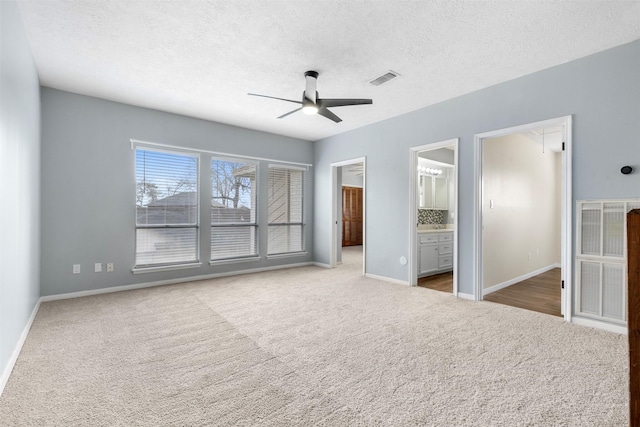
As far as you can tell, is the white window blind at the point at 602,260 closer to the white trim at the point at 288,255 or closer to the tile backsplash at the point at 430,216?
the tile backsplash at the point at 430,216

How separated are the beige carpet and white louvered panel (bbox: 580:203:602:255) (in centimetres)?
78

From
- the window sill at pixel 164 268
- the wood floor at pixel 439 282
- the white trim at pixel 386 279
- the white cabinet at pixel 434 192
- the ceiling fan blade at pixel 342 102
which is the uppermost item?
the ceiling fan blade at pixel 342 102

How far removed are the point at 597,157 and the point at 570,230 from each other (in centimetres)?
76

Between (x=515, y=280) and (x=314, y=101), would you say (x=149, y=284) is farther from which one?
(x=515, y=280)

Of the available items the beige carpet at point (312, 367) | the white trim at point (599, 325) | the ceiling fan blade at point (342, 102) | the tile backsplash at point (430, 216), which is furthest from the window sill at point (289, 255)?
the white trim at point (599, 325)

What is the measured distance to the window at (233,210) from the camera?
5.33 metres

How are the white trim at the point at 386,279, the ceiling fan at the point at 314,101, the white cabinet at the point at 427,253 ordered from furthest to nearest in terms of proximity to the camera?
the white cabinet at the point at 427,253, the white trim at the point at 386,279, the ceiling fan at the point at 314,101

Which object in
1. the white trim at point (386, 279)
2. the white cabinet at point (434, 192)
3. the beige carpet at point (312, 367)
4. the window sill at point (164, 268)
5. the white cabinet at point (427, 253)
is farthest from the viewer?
the white cabinet at point (434, 192)

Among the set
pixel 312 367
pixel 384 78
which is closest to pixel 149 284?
pixel 312 367

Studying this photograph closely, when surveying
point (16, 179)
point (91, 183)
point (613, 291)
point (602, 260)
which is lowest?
point (613, 291)

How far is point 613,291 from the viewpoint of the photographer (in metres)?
2.93

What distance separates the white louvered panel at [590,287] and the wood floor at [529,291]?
38 centimetres

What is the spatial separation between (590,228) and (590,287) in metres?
0.59

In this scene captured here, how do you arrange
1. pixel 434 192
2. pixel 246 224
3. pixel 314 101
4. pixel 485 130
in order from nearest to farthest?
pixel 314 101, pixel 485 130, pixel 246 224, pixel 434 192
